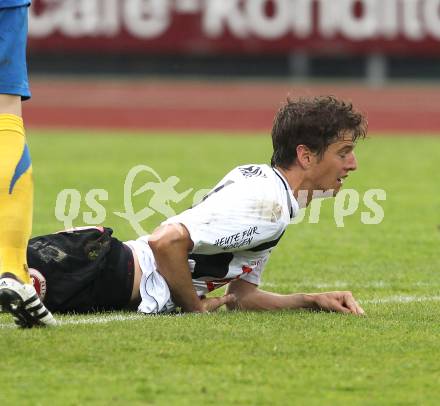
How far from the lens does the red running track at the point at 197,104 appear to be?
19.3m

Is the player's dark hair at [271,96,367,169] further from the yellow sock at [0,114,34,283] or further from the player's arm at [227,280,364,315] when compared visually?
the yellow sock at [0,114,34,283]

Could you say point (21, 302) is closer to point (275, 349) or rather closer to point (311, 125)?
point (275, 349)

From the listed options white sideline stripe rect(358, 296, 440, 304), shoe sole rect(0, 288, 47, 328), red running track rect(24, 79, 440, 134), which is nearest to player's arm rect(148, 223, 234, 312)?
shoe sole rect(0, 288, 47, 328)

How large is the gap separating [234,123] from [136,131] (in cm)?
213

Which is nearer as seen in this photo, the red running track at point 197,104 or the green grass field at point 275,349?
the green grass field at point 275,349

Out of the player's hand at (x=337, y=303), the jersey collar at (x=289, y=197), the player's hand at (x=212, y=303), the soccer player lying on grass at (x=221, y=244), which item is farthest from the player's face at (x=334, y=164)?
the player's hand at (x=212, y=303)

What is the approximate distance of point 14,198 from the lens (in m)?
4.29

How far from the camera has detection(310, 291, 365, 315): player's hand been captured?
479 cm

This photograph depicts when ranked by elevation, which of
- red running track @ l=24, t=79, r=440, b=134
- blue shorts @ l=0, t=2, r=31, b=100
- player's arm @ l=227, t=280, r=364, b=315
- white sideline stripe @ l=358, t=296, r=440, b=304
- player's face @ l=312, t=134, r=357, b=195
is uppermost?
blue shorts @ l=0, t=2, r=31, b=100

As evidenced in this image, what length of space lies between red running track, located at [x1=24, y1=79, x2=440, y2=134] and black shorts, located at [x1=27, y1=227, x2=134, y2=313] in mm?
12982

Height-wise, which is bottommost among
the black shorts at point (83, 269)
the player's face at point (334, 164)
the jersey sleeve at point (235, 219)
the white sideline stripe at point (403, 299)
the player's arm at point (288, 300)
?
the white sideline stripe at point (403, 299)

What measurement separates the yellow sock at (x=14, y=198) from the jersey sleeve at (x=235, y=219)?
62 cm

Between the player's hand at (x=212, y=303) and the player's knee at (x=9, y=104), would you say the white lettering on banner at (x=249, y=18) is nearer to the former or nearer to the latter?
the player's hand at (x=212, y=303)

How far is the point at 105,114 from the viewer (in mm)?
20750
